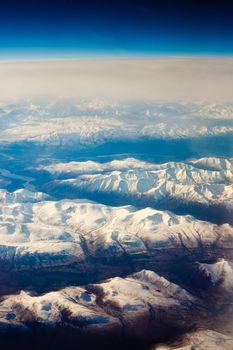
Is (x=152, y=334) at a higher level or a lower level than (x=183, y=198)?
lower

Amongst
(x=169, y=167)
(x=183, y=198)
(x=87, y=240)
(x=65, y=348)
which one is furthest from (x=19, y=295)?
(x=169, y=167)

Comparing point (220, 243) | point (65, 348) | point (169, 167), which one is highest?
point (169, 167)

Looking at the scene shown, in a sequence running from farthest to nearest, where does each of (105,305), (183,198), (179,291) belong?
(183,198) → (179,291) → (105,305)

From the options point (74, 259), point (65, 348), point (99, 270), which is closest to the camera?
point (65, 348)

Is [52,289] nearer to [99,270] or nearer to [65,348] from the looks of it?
[99,270]

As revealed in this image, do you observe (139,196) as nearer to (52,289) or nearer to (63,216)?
(63,216)

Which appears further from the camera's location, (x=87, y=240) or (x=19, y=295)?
(x=87, y=240)

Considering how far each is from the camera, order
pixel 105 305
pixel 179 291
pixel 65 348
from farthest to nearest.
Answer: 1. pixel 179 291
2. pixel 105 305
3. pixel 65 348

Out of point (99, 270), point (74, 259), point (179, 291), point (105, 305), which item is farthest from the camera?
point (74, 259)

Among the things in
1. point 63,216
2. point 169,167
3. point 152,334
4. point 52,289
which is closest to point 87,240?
point 63,216
